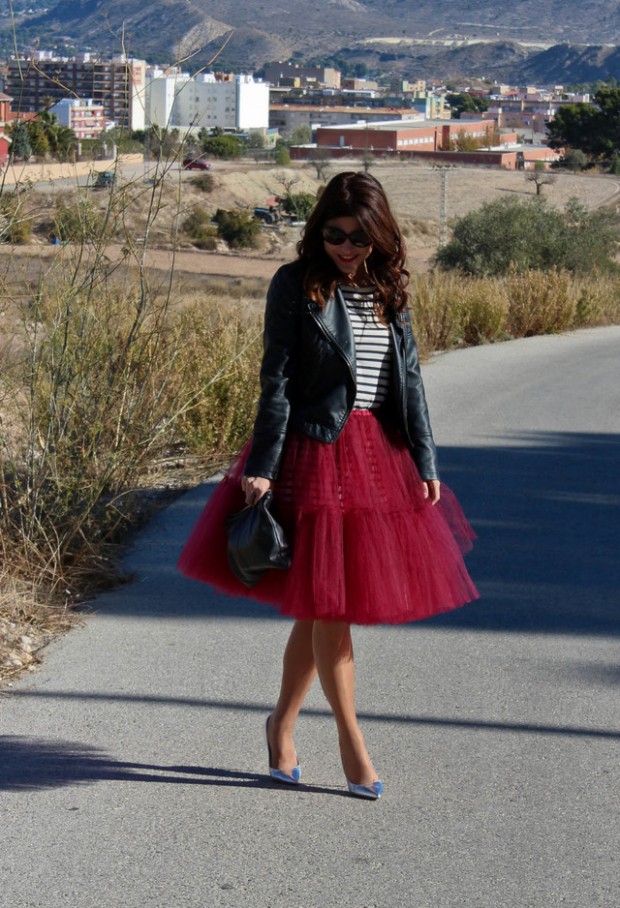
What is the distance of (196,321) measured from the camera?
8414 mm

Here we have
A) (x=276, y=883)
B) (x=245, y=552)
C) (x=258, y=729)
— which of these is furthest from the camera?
(x=258, y=729)

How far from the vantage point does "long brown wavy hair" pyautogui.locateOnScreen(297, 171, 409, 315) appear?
3227mm

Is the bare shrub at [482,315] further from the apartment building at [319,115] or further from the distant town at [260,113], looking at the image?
the apartment building at [319,115]

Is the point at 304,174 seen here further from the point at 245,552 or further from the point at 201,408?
the point at 245,552

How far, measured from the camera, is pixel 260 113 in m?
138

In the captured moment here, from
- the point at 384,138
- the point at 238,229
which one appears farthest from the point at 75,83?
the point at 384,138

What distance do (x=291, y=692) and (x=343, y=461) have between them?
70 cm

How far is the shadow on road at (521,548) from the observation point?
509 centimetres

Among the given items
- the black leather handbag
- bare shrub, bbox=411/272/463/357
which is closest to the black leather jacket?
the black leather handbag

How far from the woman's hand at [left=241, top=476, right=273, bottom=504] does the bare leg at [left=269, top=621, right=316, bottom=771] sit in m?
0.41

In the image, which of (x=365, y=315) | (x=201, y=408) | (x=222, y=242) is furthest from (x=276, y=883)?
(x=222, y=242)

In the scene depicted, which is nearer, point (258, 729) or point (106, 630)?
point (258, 729)

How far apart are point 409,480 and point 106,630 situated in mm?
1842

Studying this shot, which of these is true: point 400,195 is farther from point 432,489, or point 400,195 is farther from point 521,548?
point 432,489
